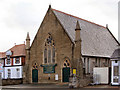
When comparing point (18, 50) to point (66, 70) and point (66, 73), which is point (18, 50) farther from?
point (66, 73)

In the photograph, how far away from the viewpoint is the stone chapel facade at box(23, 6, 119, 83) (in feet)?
128

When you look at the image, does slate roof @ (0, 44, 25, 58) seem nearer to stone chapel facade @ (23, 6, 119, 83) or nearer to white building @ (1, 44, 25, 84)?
white building @ (1, 44, 25, 84)

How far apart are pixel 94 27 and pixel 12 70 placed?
20920mm

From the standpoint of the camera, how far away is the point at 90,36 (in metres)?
46.9

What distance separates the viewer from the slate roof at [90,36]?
139ft

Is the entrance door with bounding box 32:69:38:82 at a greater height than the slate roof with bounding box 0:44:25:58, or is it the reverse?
the slate roof with bounding box 0:44:25:58

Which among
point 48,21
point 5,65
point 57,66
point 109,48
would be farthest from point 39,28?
point 109,48

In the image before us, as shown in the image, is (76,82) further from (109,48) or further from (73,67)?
(109,48)

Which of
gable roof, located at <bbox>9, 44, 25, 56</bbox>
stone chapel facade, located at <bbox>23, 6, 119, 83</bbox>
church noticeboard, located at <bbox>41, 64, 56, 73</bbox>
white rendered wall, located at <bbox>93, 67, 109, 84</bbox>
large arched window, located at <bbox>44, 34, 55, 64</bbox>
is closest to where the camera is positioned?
white rendered wall, located at <bbox>93, 67, 109, 84</bbox>

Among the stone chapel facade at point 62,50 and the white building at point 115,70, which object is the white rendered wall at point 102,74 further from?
the white building at point 115,70

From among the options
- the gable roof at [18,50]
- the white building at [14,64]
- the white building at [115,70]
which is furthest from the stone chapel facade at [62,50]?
the white building at [115,70]

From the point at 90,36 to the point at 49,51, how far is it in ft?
30.2

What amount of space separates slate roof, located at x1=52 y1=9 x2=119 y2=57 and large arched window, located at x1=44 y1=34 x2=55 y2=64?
4.38 metres

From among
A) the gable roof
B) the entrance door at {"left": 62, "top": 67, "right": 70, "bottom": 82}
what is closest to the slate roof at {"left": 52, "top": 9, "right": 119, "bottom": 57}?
the entrance door at {"left": 62, "top": 67, "right": 70, "bottom": 82}
